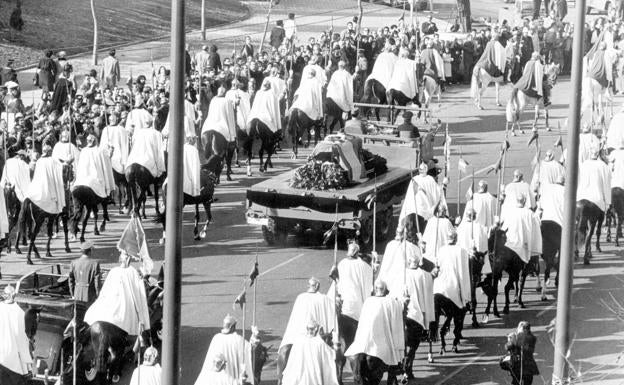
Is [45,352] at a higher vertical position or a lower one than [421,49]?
lower

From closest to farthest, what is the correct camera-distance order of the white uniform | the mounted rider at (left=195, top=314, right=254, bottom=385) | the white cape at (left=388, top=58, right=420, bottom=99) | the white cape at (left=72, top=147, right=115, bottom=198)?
the mounted rider at (left=195, top=314, right=254, bottom=385)
the white uniform
the white cape at (left=72, top=147, right=115, bottom=198)
the white cape at (left=388, top=58, right=420, bottom=99)

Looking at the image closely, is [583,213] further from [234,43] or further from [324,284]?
[234,43]

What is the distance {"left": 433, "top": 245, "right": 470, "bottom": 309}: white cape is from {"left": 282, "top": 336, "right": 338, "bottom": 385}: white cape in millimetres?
3559

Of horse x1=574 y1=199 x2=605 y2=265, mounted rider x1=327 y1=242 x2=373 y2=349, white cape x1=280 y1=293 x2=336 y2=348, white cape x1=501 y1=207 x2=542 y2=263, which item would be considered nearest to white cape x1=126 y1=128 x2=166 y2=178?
white cape x1=501 y1=207 x2=542 y2=263

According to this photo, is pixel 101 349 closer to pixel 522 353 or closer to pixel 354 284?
pixel 354 284

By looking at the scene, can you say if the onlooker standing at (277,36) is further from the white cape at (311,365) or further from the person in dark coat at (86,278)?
the white cape at (311,365)

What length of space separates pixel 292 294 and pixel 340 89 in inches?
417

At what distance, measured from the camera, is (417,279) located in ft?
63.5

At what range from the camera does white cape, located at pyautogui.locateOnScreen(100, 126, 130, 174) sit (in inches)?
1039

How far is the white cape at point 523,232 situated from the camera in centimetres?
2217

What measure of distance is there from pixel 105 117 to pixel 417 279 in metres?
10.1

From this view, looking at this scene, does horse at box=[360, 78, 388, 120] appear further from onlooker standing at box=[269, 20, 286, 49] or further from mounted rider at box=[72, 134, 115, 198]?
mounted rider at box=[72, 134, 115, 198]

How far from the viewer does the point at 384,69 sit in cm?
3344

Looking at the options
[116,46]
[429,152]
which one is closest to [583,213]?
[429,152]
